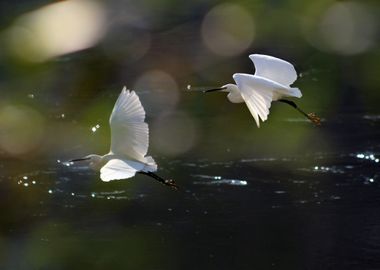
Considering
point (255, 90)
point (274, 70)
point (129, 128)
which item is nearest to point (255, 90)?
point (255, 90)

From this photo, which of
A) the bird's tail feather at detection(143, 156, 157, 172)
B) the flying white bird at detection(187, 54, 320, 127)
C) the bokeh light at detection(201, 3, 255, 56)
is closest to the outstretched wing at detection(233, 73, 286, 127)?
the flying white bird at detection(187, 54, 320, 127)

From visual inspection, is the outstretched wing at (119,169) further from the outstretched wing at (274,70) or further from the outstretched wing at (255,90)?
the outstretched wing at (274,70)

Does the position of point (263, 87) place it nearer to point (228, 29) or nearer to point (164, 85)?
point (164, 85)

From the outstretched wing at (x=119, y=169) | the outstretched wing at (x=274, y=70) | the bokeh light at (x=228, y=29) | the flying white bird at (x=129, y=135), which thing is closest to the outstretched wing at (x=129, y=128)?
the flying white bird at (x=129, y=135)

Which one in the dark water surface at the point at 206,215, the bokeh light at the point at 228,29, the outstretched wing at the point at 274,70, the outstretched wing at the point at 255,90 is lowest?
the dark water surface at the point at 206,215

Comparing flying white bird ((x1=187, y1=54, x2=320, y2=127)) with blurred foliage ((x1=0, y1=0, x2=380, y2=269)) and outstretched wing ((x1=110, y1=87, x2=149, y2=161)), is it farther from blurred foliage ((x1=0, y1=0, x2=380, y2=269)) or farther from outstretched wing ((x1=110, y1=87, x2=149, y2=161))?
blurred foliage ((x1=0, y1=0, x2=380, y2=269))

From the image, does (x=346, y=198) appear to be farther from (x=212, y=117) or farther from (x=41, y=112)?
(x=41, y=112)
